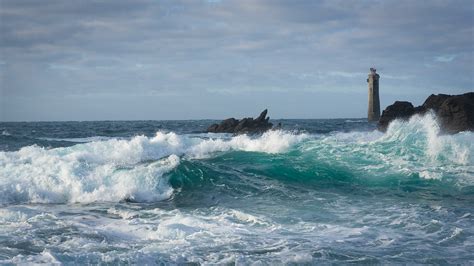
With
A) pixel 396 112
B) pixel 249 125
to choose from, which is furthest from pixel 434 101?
pixel 249 125

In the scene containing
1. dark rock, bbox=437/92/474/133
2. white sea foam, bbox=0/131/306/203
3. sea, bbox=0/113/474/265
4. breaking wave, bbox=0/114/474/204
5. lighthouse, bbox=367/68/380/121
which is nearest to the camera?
sea, bbox=0/113/474/265

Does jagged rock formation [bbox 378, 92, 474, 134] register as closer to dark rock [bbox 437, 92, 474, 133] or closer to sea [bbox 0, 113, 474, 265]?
dark rock [bbox 437, 92, 474, 133]

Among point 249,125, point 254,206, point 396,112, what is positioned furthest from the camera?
point 249,125

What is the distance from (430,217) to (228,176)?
6022 millimetres

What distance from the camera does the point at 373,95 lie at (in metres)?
46.4

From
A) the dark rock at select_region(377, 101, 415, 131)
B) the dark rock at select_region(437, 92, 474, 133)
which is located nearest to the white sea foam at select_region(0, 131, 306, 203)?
the dark rock at select_region(437, 92, 474, 133)

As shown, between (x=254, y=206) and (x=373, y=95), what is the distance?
38467 mm

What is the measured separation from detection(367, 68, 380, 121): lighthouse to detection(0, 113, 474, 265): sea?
89.8ft

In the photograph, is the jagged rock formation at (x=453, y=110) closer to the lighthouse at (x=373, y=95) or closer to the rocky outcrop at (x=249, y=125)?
the rocky outcrop at (x=249, y=125)

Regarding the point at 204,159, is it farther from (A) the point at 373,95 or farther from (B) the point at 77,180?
(A) the point at 373,95

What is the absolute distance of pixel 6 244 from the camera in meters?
6.68

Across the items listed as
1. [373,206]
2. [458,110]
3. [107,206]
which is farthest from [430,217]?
[458,110]

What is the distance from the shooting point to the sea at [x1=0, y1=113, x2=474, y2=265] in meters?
6.48

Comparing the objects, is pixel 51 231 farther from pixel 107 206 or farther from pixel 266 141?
pixel 266 141
